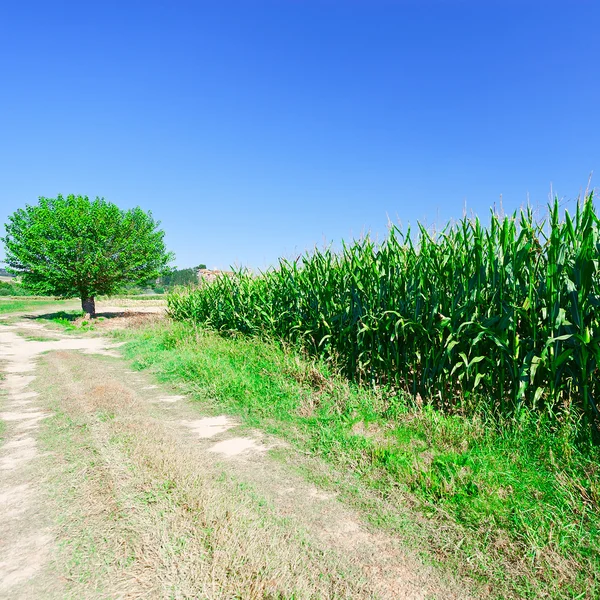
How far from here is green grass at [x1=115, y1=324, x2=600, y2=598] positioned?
242 centimetres

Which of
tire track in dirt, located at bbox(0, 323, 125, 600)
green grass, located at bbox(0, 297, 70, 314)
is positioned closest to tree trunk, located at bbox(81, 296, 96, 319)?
green grass, located at bbox(0, 297, 70, 314)

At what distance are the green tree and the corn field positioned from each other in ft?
70.4

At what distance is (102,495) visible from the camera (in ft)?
10.4

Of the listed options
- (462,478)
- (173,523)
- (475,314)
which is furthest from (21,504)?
(475,314)

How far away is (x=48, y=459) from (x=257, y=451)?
2.19 metres

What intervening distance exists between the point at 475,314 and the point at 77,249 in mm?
25236

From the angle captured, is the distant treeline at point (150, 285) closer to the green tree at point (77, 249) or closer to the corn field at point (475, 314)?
the green tree at point (77, 249)

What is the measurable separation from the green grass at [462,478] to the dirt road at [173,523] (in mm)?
284

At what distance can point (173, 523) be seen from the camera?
2697mm

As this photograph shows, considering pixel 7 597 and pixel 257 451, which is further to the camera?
pixel 257 451

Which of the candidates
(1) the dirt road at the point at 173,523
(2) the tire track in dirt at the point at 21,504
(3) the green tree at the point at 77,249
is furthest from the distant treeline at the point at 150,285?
(1) the dirt road at the point at 173,523

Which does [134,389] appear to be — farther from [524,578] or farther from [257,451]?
[524,578]

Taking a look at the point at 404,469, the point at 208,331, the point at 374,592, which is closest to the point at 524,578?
the point at 374,592

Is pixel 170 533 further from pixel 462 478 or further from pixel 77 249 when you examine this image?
pixel 77 249
